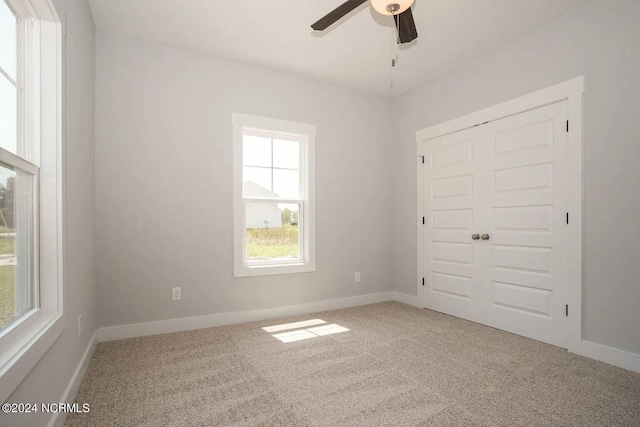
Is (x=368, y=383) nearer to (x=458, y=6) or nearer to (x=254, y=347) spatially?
(x=254, y=347)

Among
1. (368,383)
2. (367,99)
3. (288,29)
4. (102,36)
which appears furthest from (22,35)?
(367,99)

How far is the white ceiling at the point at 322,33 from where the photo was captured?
2.70 metres

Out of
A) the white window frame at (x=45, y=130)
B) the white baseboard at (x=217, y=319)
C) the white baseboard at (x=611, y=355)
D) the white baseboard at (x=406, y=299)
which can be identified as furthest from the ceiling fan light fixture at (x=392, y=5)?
the white baseboard at (x=406, y=299)

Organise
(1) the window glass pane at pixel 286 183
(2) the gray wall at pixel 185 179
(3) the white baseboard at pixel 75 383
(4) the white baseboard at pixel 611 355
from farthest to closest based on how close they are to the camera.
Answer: (1) the window glass pane at pixel 286 183 → (2) the gray wall at pixel 185 179 → (4) the white baseboard at pixel 611 355 → (3) the white baseboard at pixel 75 383

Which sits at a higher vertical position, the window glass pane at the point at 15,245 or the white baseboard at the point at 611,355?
the window glass pane at the point at 15,245

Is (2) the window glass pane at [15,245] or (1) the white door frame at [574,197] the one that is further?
(1) the white door frame at [574,197]

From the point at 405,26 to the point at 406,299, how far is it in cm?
325

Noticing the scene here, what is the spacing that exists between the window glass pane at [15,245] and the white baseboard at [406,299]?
3.74 m

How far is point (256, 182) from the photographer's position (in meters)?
3.78

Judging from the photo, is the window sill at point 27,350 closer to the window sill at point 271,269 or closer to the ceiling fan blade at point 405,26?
the window sill at point 271,269

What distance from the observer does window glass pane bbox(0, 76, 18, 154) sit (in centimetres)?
143

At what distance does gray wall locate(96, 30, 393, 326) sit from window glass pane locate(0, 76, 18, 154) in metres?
1.50

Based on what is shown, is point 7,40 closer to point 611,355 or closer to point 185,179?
point 185,179

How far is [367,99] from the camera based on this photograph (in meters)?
4.45
